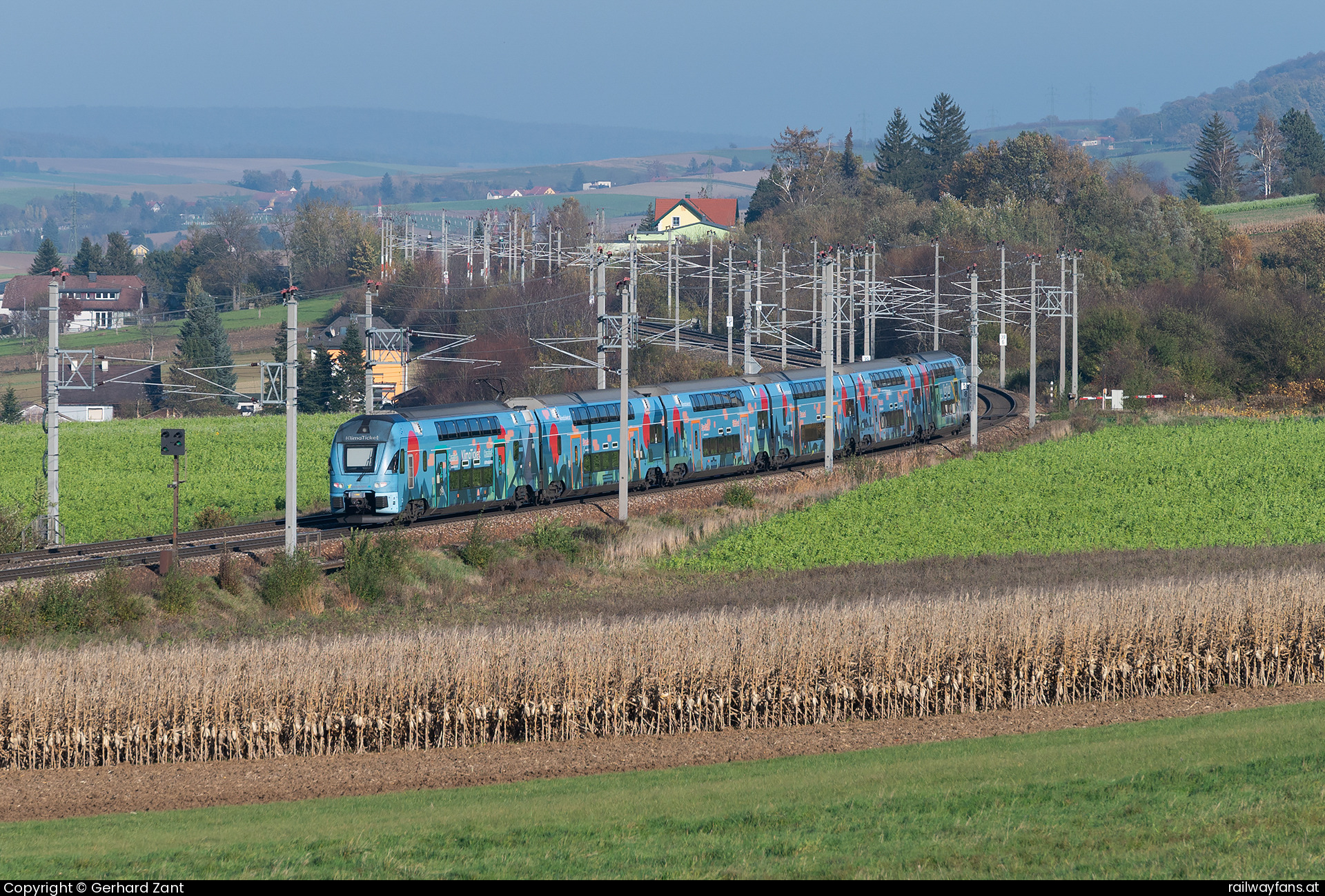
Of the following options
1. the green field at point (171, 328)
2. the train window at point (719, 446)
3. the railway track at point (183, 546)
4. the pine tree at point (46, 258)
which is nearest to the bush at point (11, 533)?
→ the railway track at point (183, 546)

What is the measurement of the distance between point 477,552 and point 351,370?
6841 centimetres

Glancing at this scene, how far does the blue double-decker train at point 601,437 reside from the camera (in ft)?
132

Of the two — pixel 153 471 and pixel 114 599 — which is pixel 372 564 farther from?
pixel 153 471

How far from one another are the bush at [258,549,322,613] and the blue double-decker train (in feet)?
16.6

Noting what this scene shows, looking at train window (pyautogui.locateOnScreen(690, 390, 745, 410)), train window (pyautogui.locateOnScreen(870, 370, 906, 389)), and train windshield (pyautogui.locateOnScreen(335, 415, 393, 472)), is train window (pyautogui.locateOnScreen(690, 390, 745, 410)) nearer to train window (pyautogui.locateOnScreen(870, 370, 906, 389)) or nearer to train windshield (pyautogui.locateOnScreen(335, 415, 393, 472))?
train window (pyautogui.locateOnScreen(870, 370, 906, 389))

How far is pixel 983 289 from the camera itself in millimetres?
111812

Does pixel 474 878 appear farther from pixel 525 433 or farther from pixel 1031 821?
pixel 525 433

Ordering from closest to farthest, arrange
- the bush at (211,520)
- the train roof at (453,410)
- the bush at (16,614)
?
the bush at (16,614) < the train roof at (453,410) < the bush at (211,520)

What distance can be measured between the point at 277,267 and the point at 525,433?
162004 mm

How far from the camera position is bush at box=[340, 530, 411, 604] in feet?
118

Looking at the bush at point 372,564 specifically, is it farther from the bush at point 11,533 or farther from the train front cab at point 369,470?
the bush at point 11,533

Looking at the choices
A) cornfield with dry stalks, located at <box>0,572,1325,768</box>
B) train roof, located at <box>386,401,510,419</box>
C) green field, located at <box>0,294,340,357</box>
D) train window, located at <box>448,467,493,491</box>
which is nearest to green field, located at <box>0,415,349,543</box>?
train window, located at <box>448,467,493,491</box>

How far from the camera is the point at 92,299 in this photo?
168 metres

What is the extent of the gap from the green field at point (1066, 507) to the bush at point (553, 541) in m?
3.31
